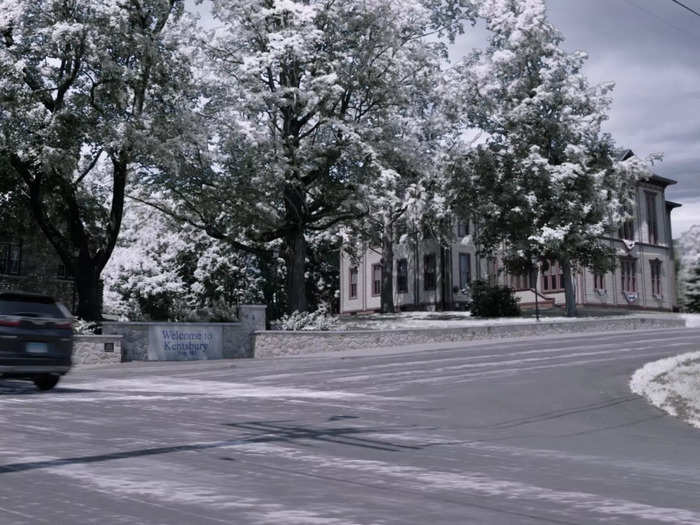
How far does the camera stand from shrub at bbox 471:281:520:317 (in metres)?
43.6

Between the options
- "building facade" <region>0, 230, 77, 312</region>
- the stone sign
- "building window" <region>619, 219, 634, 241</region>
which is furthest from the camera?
"building window" <region>619, 219, 634, 241</region>

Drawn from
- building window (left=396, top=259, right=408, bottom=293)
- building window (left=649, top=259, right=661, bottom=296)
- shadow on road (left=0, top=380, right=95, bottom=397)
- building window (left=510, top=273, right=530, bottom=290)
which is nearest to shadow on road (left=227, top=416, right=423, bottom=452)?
shadow on road (left=0, top=380, right=95, bottom=397)

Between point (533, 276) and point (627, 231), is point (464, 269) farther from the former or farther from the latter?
point (627, 231)

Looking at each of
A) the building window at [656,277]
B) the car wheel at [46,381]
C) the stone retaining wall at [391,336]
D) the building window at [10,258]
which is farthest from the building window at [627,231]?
the car wheel at [46,381]

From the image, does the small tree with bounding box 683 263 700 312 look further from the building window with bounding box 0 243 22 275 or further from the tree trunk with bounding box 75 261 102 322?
the building window with bounding box 0 243 22 275

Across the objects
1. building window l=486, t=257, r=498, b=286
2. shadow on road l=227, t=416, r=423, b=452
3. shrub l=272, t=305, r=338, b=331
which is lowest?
shadow on road l=227, t=416, r=423, b=452

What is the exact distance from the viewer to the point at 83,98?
1149 inches

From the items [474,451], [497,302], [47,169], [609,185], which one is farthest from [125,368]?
[609,185]

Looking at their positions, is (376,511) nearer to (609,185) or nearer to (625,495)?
(625,495)

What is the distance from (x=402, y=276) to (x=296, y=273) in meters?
23.3

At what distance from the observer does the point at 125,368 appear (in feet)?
79.8

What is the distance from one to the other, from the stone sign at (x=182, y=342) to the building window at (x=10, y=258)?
19.5 meters

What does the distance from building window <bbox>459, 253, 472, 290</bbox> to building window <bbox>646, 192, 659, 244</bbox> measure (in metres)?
13.9

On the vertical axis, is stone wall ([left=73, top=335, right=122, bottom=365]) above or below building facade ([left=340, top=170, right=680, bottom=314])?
below
